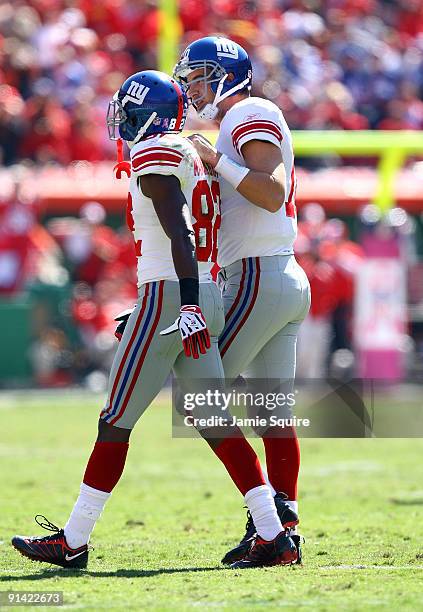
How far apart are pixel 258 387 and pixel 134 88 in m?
1.25

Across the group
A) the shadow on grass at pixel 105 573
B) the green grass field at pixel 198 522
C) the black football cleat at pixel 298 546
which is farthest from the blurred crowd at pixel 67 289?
the shadow on grass at pixel 105 573

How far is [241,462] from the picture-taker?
462cm

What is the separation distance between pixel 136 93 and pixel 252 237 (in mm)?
714

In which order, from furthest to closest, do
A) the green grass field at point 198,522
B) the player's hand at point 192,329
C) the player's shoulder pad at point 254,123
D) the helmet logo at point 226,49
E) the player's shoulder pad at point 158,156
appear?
the helmet logo at point 226,49 → the player's shoulder pad at point 254,123 → the player's shoulder pad at point 158,156 → the player's hand at point 192,329 → the green grass field at point 198,522

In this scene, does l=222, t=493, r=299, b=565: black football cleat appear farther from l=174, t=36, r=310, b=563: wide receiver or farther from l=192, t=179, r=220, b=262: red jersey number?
l=192, t=179, r=220, b=262: red jersey number

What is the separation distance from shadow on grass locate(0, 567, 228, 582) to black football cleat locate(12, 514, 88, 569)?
1.5 inches

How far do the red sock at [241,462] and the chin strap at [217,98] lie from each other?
1.28 meters

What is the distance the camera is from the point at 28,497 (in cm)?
662

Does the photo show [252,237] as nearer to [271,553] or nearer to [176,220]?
[176,220]

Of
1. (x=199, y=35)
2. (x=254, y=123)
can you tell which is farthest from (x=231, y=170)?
(x=199, y=35)

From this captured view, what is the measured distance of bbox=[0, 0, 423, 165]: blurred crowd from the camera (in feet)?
44.9

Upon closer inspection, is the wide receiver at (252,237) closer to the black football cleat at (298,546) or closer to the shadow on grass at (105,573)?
the black football cleat at (298,546)

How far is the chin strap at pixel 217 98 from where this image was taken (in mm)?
4902

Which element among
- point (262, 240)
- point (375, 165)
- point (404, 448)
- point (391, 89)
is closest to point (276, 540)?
point (262, 240)
